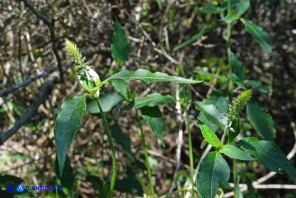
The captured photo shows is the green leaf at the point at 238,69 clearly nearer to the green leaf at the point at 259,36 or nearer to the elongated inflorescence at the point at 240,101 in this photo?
the green leaf at the point at 259,36

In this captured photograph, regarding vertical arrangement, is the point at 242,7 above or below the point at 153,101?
above

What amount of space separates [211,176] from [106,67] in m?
1.47

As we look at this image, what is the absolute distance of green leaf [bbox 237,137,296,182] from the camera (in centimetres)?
121

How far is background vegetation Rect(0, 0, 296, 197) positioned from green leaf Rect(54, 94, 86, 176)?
59cm

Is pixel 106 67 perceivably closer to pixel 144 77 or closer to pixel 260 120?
pixel 260 120

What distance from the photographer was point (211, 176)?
45.6 inches

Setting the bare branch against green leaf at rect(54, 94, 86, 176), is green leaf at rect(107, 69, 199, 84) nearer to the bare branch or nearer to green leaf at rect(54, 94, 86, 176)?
green leaf at rect(54, 94, 86, 176)

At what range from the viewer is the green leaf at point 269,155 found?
3.96ft

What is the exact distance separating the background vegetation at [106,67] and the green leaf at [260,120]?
4.4 inches

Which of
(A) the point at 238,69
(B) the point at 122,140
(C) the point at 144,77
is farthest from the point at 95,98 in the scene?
(A) the point at 238,69

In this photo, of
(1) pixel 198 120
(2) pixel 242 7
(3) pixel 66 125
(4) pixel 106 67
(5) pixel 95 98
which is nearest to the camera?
(3) pixel 66 125

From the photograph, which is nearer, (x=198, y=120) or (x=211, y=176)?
(x=211, y=176)

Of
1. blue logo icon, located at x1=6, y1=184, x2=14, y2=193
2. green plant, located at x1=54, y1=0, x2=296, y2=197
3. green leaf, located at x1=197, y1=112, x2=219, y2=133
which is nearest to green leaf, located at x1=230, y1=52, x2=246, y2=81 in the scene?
green plant, located at x1=54, y1=0, x2=296, y2=197

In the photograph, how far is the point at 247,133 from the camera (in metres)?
2.90
